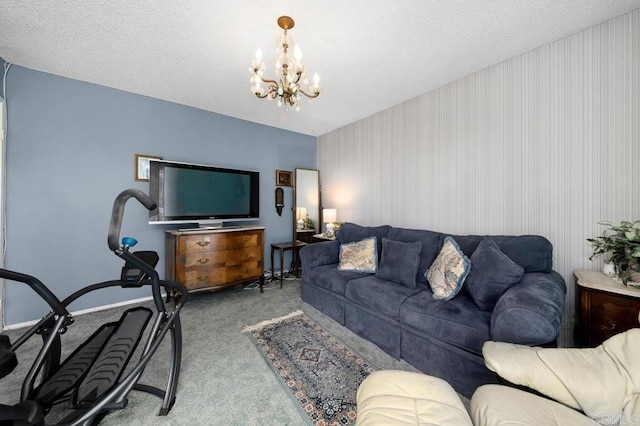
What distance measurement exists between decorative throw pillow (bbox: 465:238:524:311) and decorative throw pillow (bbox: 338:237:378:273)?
39.5 inches

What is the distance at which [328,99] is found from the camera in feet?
10.5

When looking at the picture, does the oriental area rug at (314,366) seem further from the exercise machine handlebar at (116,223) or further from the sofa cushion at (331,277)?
the exercise machine handlebar at (116,223)

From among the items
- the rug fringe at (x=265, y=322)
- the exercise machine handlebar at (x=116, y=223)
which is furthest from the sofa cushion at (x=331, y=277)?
the exercise machine handlebar at (x=116, y=223)

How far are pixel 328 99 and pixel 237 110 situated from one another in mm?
1402

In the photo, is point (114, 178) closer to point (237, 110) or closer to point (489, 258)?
point (237, 110)

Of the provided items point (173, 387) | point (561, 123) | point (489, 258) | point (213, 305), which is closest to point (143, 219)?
point (213, 305)

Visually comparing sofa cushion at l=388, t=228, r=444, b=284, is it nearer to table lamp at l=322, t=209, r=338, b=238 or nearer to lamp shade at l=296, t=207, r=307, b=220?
table lamp at l=322, t=209, r=338, b=238

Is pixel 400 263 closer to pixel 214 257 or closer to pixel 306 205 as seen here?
pixel 214 257

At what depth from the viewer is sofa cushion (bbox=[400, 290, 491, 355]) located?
157 centimetres

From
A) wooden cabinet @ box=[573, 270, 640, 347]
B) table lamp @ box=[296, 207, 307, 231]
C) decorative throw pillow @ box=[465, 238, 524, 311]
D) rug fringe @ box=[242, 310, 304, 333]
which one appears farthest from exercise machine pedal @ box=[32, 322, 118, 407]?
wooden cabinet @ box=[573, 270, 640, 347]

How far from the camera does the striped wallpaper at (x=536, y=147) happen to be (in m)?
1.82

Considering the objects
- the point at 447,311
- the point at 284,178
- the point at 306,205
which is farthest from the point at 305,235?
the point at 447,311

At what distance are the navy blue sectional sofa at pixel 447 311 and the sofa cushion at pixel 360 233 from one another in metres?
0.19

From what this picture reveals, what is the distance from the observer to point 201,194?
3.28 m
